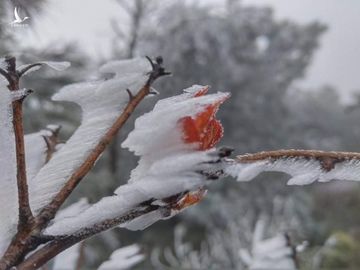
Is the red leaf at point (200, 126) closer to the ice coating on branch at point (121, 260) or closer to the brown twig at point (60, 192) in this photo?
the brown twig at point (60, 192)

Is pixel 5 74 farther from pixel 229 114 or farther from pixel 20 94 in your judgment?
pixel 229 114

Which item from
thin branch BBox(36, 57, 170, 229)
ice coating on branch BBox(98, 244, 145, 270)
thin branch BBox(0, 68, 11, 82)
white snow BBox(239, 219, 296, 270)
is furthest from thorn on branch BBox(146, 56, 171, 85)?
white snow BBox(239, 219, 296, 270)

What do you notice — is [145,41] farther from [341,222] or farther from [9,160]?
[9,160]

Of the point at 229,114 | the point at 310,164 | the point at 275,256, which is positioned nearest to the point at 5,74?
the point at 310,164

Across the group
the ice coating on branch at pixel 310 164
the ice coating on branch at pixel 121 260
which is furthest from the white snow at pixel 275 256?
the ice coating on branch at pixel 310 164

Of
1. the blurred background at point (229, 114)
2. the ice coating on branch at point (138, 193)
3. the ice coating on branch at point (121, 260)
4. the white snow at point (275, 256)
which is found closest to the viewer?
the ice coating on branch at point (138, 193)

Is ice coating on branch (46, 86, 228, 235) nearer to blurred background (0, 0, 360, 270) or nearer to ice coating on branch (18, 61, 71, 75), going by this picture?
ice coating on branch (18, 61, 71, 75)
